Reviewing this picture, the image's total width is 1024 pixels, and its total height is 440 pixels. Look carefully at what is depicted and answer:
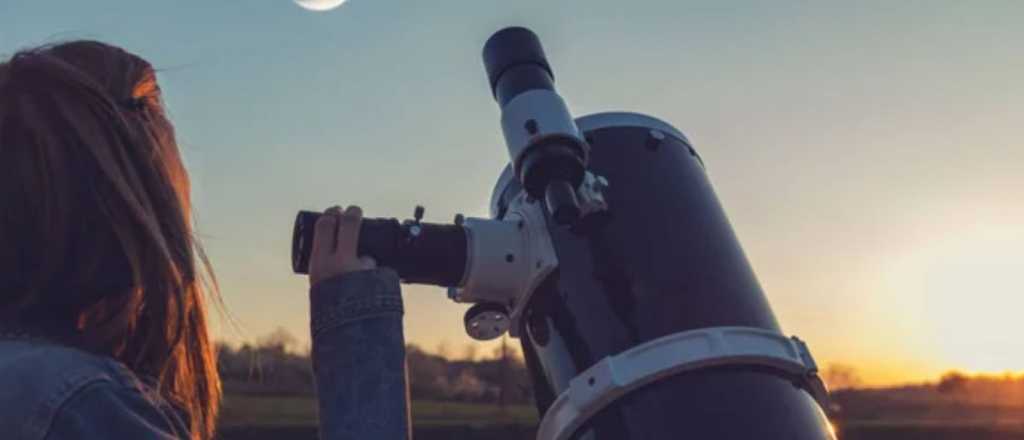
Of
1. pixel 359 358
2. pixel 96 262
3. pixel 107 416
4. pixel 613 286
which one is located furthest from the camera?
pixel 613 286

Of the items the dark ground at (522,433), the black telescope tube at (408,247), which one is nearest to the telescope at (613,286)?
the black telescope tube at (408,247)

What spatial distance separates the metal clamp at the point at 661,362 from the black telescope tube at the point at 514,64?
0.63 m

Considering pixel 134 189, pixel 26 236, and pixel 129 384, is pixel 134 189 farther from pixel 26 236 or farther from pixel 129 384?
pixel 129 384

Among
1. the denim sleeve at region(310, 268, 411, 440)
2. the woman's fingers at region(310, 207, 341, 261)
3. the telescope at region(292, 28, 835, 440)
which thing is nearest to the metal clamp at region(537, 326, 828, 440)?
the telescope at region(292, 28, 835, 440)

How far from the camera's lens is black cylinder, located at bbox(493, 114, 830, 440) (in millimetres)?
2035

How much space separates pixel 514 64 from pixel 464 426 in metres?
26.5

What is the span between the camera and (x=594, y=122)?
2467 mm

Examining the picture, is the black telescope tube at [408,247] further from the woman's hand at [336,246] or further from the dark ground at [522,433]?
the dark ground at [522,433]

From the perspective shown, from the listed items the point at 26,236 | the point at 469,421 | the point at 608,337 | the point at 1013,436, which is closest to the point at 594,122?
the point at 608,337

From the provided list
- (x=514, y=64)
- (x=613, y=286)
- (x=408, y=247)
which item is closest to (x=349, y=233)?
(x=408, y=247)

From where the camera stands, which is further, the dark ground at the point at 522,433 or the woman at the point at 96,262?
the dark ground at the point at 522,433

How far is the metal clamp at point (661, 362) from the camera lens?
203 cm

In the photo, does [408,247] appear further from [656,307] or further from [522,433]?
[522,433]

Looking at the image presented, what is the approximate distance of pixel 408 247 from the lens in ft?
7.20
